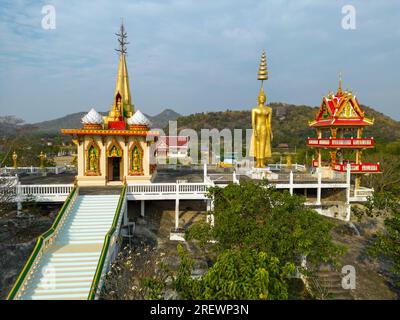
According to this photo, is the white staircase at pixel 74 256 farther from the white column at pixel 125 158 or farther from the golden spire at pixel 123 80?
the golden spire at pixel 123 80

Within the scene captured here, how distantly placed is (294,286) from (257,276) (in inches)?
276

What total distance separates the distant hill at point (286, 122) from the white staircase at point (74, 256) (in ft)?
264

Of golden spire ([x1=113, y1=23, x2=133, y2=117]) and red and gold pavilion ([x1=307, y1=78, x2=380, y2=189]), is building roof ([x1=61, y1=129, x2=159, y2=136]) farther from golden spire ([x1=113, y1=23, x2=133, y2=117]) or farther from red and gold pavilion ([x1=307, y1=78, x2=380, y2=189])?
red and gold pavilion ([x1=307, y1=78, x2=380, y2=189])

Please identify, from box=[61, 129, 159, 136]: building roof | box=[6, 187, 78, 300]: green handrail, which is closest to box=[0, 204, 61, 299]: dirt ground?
box=[6, 187, 78, 300]: green handrail

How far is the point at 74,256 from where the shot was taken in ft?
40.6

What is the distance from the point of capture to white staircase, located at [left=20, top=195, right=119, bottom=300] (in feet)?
35.5

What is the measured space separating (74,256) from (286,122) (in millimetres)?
117250

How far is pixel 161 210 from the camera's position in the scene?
20.4 metres

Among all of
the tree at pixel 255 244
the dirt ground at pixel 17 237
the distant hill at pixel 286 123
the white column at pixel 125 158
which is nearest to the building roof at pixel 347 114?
the tree at pixel 255 244

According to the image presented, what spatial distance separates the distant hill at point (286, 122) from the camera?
3875 inches

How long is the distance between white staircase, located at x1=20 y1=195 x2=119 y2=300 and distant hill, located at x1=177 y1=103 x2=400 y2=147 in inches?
3171

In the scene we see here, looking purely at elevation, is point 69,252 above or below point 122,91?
below
